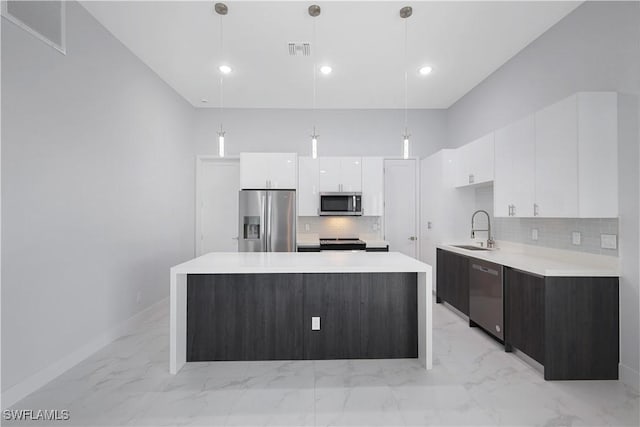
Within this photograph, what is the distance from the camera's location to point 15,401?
6.95ft

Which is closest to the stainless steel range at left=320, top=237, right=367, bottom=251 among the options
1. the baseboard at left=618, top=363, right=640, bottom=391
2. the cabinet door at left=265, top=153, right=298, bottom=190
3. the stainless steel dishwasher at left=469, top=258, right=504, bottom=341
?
the cabinet door at left=265, top=153, right=298, bottom=190

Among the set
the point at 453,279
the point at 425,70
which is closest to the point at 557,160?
the point at 453,279

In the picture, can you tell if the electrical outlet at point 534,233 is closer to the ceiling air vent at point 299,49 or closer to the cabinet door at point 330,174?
the cabinet door at point 330,174

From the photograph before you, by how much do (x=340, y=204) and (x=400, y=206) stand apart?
1.16m

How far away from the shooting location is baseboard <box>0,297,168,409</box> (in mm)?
2113

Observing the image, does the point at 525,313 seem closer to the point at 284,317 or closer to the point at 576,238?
the point at 576,238

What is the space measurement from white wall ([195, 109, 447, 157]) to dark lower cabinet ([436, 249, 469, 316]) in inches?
81.5

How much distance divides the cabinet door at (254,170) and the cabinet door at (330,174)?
853 mm

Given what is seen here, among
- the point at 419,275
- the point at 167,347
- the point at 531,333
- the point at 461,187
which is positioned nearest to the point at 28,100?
the point at 167,347

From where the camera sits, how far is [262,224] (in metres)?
4.66

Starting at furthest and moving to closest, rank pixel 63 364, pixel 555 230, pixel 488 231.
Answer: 1. pixel 488 231
2. pixel 555 230
3. pixel 63 364

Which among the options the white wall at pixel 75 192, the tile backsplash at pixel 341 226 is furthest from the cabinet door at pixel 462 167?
the white wall at pixel 75 192

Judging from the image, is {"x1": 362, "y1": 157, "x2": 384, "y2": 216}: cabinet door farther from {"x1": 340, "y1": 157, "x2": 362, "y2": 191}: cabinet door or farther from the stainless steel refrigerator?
the stainless steel refrigerator

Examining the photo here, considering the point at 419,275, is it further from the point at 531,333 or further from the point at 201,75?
the point at 201,75
